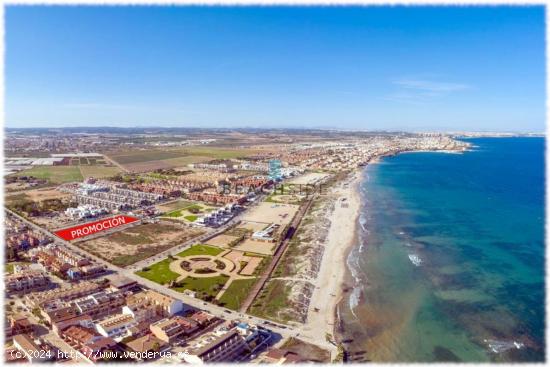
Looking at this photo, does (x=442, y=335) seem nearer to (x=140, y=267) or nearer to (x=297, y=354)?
(x=297, y=354)

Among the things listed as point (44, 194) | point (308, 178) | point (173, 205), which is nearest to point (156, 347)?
point (173, 205)

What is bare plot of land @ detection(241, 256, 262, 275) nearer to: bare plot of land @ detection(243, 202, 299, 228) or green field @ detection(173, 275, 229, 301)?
green field @ detection(173, 275, 229, 301)

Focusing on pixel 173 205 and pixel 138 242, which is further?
pixel 173 205

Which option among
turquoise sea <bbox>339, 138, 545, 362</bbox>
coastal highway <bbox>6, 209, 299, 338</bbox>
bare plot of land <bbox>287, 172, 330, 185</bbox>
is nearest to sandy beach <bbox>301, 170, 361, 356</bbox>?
turquoise sea <bbox>339, 138, 545, 362</bbox>

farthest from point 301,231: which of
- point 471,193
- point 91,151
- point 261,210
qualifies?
point 91,151

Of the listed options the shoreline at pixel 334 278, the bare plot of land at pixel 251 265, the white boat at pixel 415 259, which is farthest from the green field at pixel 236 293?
the white boat at pixel 415 259

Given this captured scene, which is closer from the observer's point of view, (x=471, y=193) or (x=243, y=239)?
(x=243, y=239)

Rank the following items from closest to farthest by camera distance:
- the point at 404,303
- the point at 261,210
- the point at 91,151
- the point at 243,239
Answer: the point at 404,303, the point at 243,239, the point at 261,210, the point at 91,151

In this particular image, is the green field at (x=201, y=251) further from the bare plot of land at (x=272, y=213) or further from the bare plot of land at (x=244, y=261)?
the bare plot of land at (x=272, y=213)

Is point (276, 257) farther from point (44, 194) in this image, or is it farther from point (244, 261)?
point (44, 194)
